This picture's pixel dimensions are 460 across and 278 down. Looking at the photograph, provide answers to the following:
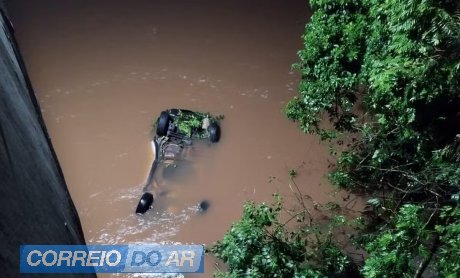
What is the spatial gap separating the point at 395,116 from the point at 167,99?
492 cm

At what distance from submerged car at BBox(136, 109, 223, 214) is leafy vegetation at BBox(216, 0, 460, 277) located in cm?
204

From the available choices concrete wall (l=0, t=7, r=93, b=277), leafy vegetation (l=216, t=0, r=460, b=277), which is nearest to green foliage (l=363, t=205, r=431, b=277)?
leafy vegetation (l=216, t=0, r=460, b=277)

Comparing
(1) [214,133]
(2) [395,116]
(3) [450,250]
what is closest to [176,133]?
(1) [214,133]

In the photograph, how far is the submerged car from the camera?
22.4ft

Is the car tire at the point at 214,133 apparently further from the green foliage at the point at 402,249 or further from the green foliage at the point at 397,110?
the green foliage at the point at 402,249

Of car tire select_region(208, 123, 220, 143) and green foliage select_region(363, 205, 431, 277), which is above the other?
car tire select_region(208, 123, 220, 143)

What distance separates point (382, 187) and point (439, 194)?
4.32 feet

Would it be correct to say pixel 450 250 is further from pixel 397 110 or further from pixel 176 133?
pixel 176 133

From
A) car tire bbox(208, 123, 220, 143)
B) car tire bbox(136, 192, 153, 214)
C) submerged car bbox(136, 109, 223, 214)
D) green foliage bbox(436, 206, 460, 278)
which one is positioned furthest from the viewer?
car tire bbox(208, 123, 220, 143)

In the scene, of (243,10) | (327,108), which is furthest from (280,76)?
(327,108)

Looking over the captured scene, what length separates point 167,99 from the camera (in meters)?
8.12

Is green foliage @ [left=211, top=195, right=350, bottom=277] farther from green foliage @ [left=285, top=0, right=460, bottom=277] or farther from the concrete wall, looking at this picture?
the concrete wall

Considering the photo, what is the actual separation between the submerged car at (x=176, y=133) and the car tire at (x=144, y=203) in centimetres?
28

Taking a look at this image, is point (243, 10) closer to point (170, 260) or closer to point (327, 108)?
point (327, 108)
